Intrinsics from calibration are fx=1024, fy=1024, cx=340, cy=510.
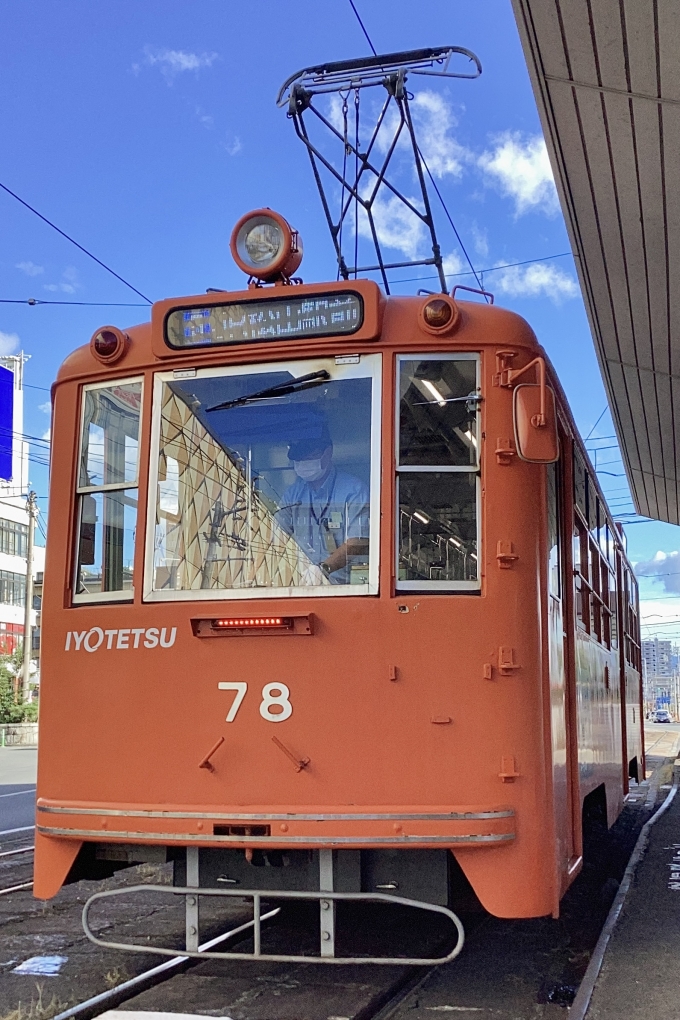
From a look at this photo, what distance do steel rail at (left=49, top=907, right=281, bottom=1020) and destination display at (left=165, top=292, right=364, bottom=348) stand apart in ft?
8.46

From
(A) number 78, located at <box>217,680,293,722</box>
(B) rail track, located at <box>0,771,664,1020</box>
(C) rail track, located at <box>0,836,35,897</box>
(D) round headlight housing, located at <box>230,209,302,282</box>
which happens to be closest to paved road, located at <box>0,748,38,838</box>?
(C) rail track, located at <box>0,836,35,897</box>

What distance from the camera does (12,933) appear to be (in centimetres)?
618

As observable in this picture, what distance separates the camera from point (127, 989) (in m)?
4.79

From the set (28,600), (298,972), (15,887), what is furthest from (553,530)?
(28,600)

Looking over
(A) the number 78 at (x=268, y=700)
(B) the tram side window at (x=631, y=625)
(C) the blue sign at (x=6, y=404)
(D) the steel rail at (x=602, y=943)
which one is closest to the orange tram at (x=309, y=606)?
(A) the number 78 at (x=268, y=700)

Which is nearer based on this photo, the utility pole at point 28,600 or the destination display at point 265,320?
the destination display at point 265,320

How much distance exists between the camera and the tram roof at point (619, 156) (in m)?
6.18

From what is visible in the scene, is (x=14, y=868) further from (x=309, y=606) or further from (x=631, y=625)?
(x=631, y=625)

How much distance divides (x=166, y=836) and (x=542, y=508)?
217 centimetres

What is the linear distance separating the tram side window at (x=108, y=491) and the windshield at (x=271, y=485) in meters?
0.20

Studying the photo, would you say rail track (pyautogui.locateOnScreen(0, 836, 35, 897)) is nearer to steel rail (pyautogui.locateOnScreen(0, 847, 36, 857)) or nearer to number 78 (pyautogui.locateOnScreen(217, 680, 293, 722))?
steel rail (pyautogui.locateOnScreen(0, 847, 36, 857))

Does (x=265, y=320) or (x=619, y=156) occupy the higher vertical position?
(x=619, y=156)

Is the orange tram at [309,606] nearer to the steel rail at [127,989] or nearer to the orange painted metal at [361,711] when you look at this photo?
the orange painted metal at [361,711]

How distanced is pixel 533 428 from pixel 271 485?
1.17 meters
